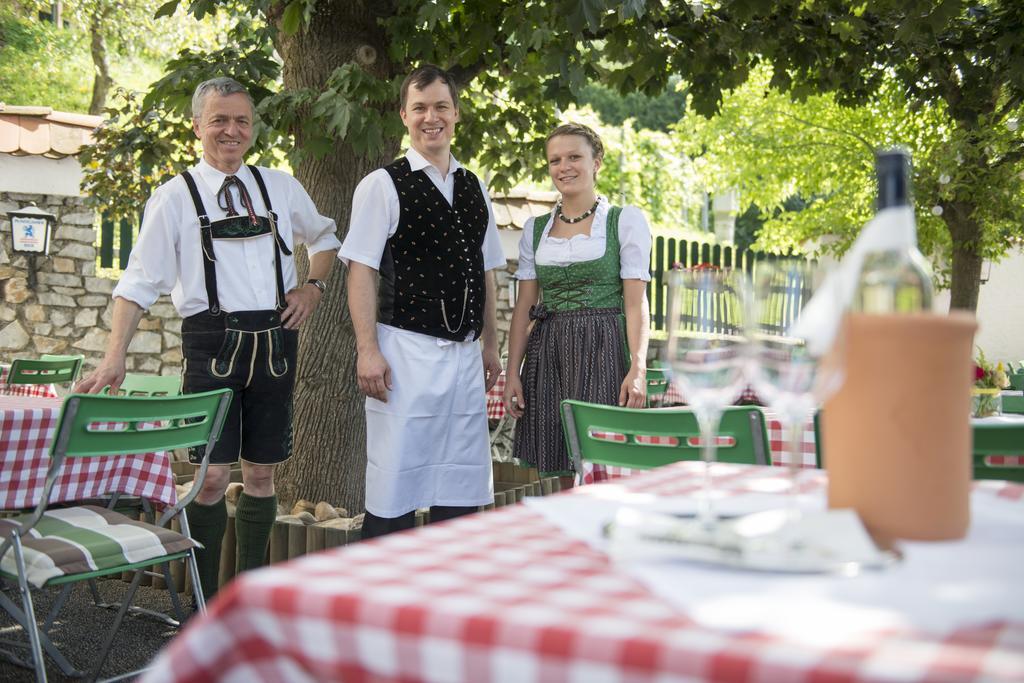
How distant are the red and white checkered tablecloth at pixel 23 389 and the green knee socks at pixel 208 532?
310cm

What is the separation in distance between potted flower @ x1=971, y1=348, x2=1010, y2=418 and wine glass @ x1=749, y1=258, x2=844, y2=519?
235 centimetres

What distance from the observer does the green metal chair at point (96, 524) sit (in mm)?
2641

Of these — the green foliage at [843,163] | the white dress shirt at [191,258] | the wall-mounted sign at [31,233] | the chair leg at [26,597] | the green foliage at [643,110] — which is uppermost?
the green foliage at [643,110]

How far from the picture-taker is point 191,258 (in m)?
3.41

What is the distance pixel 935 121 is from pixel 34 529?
10.9 meters

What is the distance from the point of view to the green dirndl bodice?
3611 millimetres

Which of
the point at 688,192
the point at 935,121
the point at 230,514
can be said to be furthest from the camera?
the point at 688,192

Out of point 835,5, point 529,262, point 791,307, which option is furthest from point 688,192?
point 791,307

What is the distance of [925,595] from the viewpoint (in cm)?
84

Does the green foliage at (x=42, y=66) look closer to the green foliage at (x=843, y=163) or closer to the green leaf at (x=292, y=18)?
the green foliage at (x=843, y=163)

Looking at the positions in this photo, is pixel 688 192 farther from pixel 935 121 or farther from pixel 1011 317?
pixel 935 121

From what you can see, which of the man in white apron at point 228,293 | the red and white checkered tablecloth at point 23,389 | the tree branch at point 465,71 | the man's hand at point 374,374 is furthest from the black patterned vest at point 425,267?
the red and white checkered tablecloth at point 23,389

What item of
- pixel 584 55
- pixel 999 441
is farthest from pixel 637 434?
pixel 584 55

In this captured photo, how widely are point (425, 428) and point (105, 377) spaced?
0.98 meters
